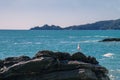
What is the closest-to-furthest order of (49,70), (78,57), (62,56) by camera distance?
(49,70)
(62,56)
(78,57)

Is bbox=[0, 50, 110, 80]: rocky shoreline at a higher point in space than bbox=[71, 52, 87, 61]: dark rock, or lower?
lower

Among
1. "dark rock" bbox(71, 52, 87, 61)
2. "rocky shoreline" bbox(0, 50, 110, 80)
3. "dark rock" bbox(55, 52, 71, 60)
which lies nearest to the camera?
"rocky shoreline" bbox(0, 50, 110, 80)

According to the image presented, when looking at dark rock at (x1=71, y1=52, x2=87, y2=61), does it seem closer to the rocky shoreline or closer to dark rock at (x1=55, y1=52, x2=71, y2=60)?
dark rock at (x1=55, y1=52, x2=71, y2=60)

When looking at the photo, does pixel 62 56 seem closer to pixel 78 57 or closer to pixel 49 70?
pixel 78 57

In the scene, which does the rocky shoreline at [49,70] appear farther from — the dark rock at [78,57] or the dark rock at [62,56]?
the dark rock at [78,57]

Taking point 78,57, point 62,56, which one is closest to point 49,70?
point 62,56

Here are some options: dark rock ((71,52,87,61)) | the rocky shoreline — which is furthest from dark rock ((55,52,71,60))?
the rocky shoreline

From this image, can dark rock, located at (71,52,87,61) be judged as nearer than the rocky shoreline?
No

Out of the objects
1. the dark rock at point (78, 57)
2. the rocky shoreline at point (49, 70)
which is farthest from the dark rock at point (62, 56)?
the rocky shoreline at point (49, 70)

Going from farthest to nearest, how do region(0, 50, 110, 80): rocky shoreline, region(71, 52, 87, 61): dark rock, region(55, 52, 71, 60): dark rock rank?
region(71, 52, 87, 61): dark rock < region(55, 52, 71, 60): dark rock < region(0, 50, 110, 80): rocky shoreline

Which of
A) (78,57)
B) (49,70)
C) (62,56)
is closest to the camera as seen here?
(49,70)

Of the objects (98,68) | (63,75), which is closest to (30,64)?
(63,75)

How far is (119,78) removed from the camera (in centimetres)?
4534

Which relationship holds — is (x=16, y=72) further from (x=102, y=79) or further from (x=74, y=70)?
(x=102, y=79)
